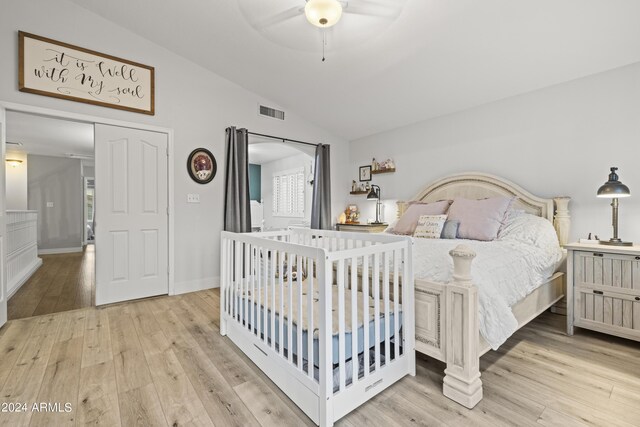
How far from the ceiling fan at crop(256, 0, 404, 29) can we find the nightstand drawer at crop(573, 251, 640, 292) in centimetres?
238

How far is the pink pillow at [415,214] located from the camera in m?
3.19

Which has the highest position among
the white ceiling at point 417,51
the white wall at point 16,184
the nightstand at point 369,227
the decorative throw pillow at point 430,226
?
the white ceiling at point 417,51

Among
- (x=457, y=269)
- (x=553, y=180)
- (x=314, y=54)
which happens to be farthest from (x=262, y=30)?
(x=553, y=180)

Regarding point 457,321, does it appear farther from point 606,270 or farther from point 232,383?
point 606,270

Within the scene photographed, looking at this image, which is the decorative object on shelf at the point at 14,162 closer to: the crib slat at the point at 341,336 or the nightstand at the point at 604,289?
the crib slat at the point at 341,336

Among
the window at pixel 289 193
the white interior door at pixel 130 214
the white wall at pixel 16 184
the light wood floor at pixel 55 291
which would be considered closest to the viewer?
the light wood floor at pixel 55 291

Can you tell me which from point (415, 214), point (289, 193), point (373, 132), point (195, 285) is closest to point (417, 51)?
point (415, 214)

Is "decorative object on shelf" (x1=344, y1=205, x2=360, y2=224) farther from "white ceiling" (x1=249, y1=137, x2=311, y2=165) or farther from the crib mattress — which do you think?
the crib mattress

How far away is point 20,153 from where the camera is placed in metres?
6.44

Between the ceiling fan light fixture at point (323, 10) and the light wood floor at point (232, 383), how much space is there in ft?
7.50

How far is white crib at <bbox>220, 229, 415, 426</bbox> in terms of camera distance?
1362 mm

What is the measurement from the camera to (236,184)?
387 centimetres

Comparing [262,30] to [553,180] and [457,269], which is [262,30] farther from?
[553,180]

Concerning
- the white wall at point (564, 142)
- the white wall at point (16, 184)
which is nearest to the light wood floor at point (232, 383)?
the white wall at point (564, 142)
